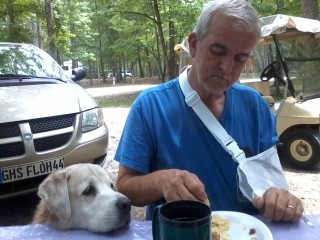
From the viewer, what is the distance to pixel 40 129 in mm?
4258

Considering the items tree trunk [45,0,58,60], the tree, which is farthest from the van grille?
tree trunk [45,0,58,60]

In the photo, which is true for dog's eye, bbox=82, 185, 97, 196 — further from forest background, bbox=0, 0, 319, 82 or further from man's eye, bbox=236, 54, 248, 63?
forest background, bbox=0, 0, 319, 82

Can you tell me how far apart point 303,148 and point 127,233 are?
5321 millimetres

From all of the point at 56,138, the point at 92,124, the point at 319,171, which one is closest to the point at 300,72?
the point at 319,171

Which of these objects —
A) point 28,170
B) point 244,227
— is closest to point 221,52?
point 244,227

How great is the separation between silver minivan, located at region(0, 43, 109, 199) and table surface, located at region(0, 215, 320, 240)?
2422 millimetres

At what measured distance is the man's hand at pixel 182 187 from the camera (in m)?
1.52

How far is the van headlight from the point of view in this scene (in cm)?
465

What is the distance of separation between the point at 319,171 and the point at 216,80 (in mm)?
4976

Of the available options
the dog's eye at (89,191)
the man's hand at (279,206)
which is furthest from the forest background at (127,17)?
the man's hand at (279,206)

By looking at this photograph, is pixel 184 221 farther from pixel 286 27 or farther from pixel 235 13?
pixel 286 27

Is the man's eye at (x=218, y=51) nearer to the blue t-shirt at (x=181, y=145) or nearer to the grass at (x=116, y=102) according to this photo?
the blue t-shirt at (x=181, y=145)

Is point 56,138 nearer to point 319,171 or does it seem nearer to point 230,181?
point 230,181

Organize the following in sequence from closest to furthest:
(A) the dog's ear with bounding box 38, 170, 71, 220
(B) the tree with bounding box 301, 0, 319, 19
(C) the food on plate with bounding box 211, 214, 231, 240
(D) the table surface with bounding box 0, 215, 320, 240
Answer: (C) the food on plate with bounding box 211, 214, 231, 240, (D) the table surface with bounding box 0, 215, 320, 240, (A) the dog's ear with bounding box 38, 170, 71, 220, (B) the tree with bounding box 301, 0, 319, 19
